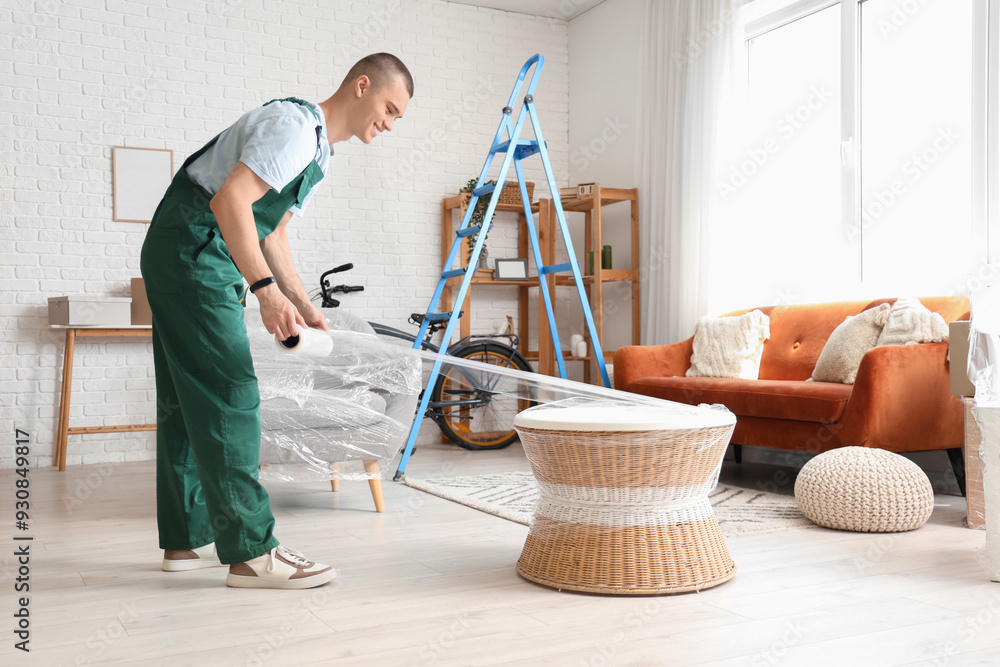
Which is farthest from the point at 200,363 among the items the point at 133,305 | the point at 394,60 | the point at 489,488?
the point at 133,305

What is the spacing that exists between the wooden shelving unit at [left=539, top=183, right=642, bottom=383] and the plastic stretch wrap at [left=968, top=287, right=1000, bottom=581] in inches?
99.4

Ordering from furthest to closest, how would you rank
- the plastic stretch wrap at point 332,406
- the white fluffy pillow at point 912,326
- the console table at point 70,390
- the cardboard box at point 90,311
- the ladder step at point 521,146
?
the console table at point 70,390 < the cardboard box at point 90,311 < the ladder step at point 521,146 < the white fluffy pillow at point 912,326 < the plastic stretch wrap at point 332,406

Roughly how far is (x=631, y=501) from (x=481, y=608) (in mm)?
423

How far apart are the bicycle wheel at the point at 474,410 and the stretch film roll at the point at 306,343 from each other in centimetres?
280

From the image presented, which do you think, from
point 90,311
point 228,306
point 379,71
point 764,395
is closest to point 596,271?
point 764,395

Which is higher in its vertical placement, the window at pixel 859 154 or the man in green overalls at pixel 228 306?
the window at pixel 859 154

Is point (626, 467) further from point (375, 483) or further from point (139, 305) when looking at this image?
point (139, 305)

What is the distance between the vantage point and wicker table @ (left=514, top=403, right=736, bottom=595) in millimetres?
2049

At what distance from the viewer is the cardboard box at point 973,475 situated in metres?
2.74

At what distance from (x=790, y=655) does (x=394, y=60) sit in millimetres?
1629

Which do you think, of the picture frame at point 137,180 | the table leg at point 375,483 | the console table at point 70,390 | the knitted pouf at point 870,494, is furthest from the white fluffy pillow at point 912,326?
the picture frame at point 137,180

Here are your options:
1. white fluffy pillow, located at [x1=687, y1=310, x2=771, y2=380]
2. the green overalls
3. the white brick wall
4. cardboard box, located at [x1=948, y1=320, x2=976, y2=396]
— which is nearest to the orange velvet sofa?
white fluffy pillow, located at [x1=687, y1=310, x2=771, y2=380]

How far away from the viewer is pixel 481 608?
197 centimetres

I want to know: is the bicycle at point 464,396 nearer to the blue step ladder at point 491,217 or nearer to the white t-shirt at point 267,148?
the blue step ladder at point 491,217
